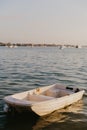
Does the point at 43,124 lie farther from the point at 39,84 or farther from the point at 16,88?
the point at 39,84

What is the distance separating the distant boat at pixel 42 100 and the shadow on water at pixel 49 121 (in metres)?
0.45

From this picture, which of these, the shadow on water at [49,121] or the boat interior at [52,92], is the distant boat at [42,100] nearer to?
the boat interior at [52,92]

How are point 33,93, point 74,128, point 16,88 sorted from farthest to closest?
point 16,88
point 33,93
point 74,128

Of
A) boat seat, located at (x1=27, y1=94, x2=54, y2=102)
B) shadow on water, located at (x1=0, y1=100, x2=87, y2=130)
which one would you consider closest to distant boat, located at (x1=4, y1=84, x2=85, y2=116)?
boat seat, located at (x1=27, y1=94, x2=54, y2=102)

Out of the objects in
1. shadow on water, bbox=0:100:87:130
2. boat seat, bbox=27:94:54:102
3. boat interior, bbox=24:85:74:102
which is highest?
boat seat, bbox=27:94:54:102

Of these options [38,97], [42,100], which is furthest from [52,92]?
[42,100]

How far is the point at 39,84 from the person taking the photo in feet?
99.0

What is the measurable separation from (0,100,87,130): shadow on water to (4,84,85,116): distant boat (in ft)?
1.48

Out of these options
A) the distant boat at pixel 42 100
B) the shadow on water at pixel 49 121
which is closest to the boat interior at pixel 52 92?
the distant boat at pixel 42 100

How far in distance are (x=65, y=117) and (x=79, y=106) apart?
309 centimetres

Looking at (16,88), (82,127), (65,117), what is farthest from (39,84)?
(82,127)

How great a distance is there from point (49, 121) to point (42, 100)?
1.93 meters

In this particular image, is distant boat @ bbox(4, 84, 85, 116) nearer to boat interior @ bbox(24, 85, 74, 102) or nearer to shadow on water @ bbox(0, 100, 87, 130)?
boat interior @ bbox(24, 85, 74, 102)

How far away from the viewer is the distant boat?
56.7ft
